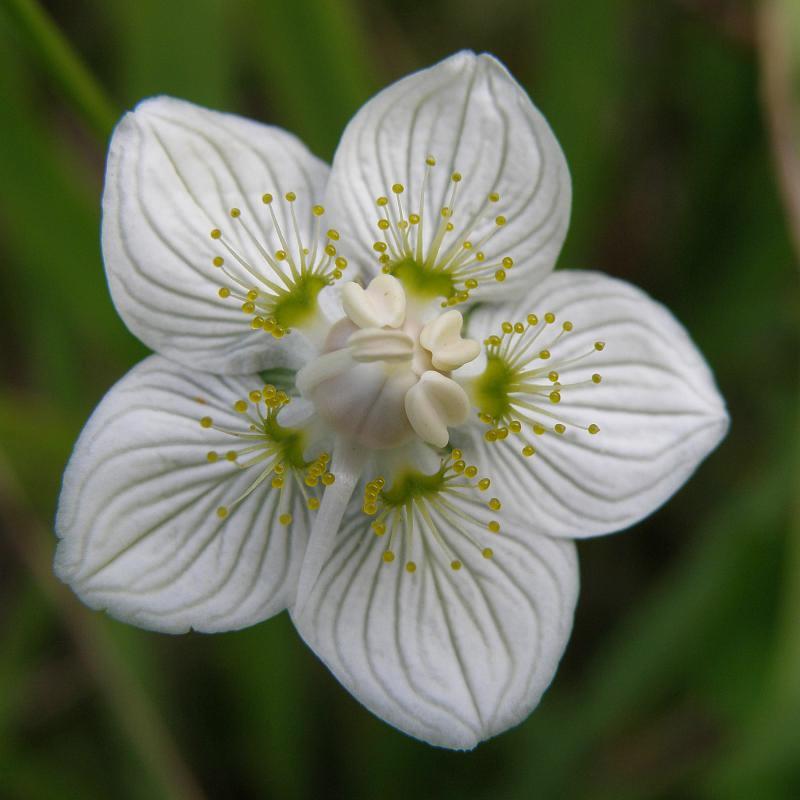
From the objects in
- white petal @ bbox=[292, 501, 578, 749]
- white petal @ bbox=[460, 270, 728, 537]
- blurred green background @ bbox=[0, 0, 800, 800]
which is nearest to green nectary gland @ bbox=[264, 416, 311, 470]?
white petal @ bbox=[292, 501, 578, 749]

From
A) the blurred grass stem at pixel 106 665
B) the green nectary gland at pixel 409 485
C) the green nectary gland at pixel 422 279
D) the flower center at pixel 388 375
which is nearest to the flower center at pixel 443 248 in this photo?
the green nectary gland at pixel 422 279

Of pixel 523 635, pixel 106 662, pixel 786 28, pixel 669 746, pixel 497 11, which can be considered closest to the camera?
pixel 523 635

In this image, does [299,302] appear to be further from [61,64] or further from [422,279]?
[61,64]

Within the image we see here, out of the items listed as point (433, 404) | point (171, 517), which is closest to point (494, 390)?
point (433, 404)

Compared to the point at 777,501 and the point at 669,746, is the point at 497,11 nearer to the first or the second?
the point at 777,501

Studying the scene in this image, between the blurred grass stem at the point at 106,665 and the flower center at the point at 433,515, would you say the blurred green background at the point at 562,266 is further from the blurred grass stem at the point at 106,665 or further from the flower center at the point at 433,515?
the flower center at the point at 433,515

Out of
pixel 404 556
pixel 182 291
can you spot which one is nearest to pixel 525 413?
pixel 404 556

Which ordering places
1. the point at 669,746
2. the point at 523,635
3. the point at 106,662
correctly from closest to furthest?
the point at 523,635
the point at 106,662
the point at 669,746
